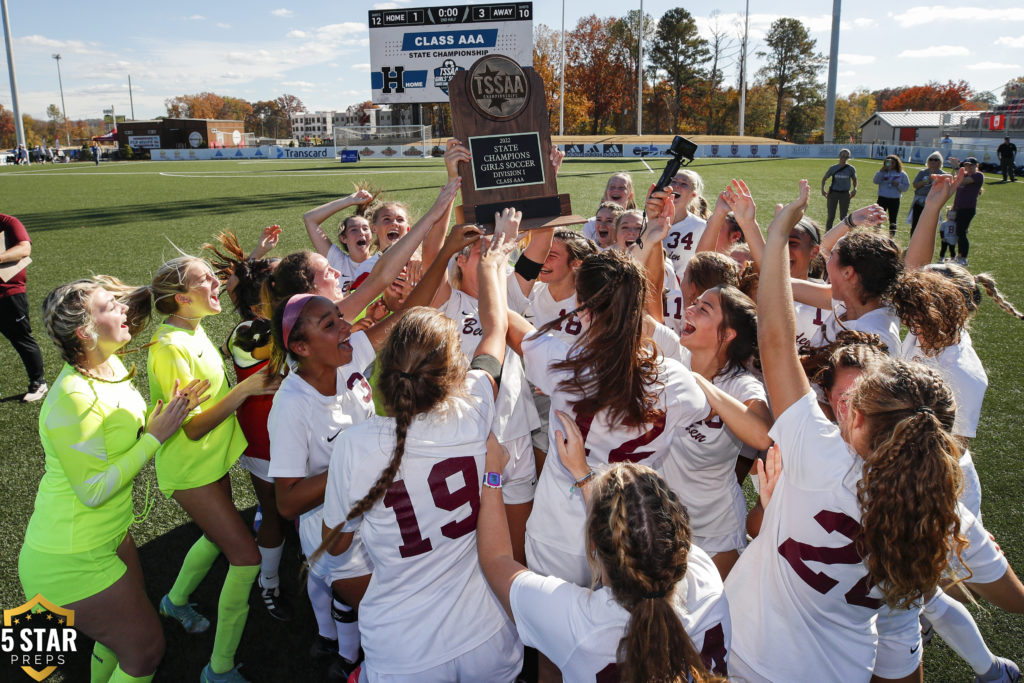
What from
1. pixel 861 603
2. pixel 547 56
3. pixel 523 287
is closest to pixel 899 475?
pixel 861 603

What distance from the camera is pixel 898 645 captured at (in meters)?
2.18

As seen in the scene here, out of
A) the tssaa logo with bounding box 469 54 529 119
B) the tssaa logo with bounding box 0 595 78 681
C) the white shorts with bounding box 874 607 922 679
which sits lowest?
the tssaa logo with bounding box 0 595 78 681

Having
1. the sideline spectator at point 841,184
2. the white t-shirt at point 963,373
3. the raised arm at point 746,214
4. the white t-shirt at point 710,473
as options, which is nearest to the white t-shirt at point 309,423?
the white t-shirt at point 710,473

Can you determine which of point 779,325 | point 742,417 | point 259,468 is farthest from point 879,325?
point 259,468

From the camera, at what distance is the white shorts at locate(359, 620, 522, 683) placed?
199 centimetres

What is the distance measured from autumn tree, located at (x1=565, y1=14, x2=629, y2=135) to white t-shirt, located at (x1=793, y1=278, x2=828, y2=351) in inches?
2575

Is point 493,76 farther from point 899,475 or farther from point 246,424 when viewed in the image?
point 899,475

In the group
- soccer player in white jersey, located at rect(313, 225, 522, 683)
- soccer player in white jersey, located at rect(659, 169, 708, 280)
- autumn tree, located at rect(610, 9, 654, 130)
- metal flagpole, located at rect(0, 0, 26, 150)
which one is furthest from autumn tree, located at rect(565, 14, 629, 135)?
soccer player in white jersey, located at rect(313, 225, 522, 683)

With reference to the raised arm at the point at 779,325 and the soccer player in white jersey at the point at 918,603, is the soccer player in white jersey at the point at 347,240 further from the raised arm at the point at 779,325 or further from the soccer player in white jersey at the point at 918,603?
the soccer player in white jersey at the point at 918,603

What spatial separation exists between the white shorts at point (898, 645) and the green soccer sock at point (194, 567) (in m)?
2.95

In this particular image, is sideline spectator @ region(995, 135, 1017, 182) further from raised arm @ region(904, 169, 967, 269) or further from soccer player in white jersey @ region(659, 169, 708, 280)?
raised arm @ region(904, 169, 967, 269)

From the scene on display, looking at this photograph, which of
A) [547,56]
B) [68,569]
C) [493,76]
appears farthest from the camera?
[547,56]

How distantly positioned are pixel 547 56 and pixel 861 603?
2411 inches

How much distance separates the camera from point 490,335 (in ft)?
8.37
